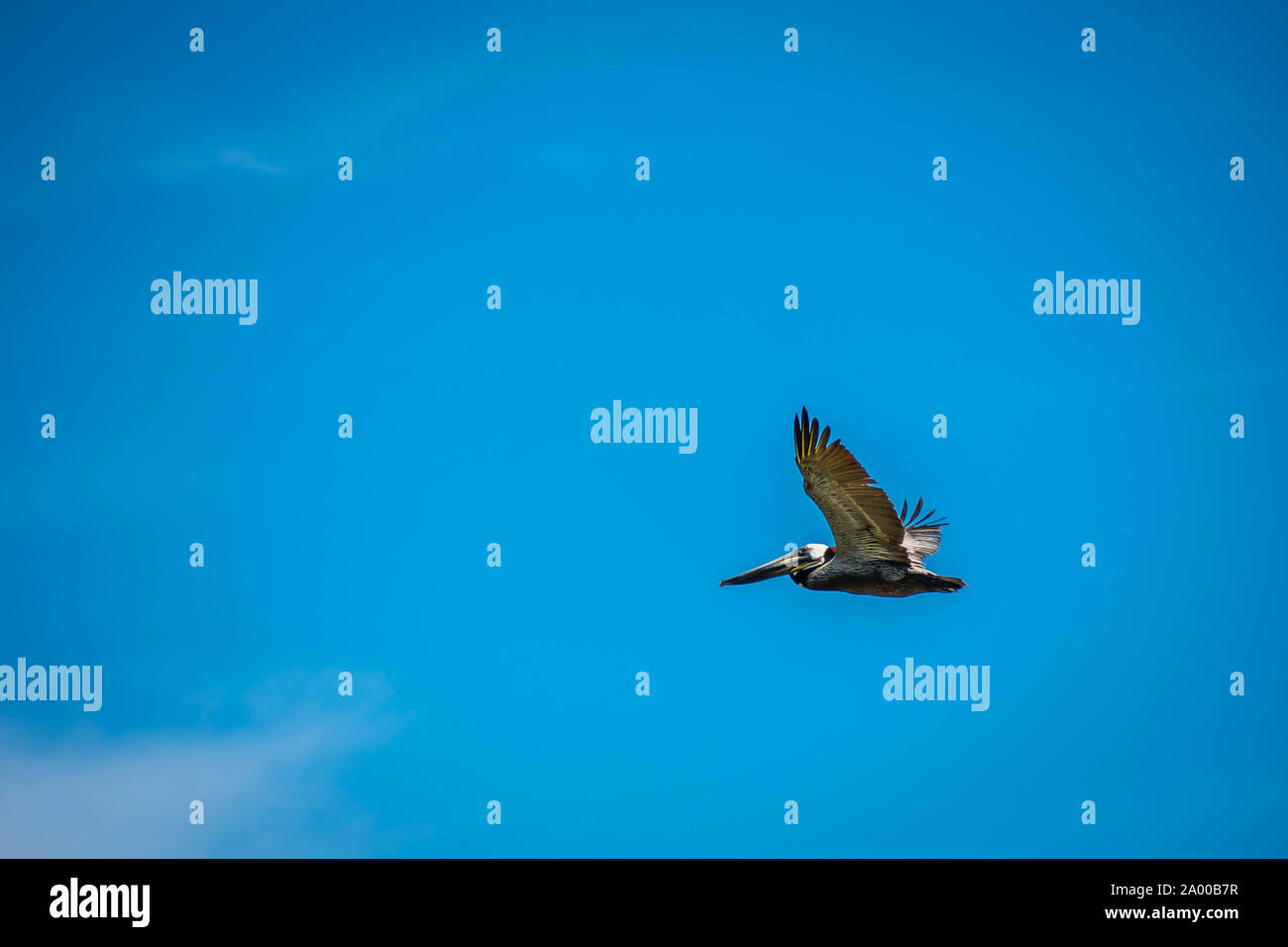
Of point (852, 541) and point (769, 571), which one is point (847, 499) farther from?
point (769, 571)

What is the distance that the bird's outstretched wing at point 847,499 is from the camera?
18.0m

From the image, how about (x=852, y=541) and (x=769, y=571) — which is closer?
(x=852, y=541)

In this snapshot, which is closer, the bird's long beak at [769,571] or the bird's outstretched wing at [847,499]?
the bird's outstretched wing at [847,499]

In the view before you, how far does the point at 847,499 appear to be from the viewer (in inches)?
736

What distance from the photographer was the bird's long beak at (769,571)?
21.3 m

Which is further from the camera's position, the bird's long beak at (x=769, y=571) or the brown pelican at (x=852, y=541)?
the bird's long beak at (x=769, y=571)

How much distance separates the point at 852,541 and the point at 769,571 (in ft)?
7.30

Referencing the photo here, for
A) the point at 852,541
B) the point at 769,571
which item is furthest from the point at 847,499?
the point at 769,571

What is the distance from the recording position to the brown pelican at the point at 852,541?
714 inches

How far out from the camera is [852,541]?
65.1 ft

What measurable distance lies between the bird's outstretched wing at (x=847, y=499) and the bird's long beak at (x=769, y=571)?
4.22 feet

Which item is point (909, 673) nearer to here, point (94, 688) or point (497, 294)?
point (497, 294)

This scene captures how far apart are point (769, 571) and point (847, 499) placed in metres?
3.32
